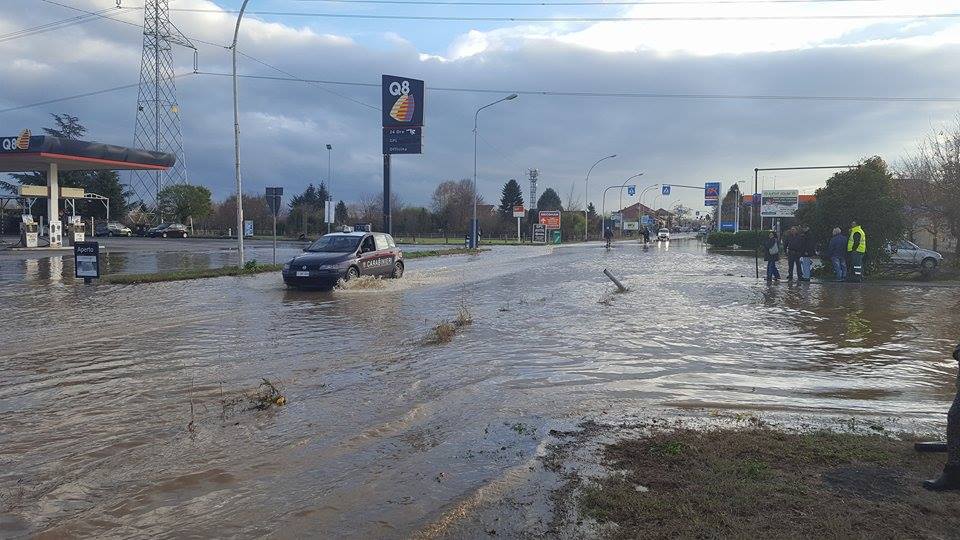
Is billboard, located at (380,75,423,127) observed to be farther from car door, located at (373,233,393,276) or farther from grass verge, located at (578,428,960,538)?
grass verge, located at (578,428,960,538)

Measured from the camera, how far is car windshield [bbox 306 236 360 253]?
18.0 meters

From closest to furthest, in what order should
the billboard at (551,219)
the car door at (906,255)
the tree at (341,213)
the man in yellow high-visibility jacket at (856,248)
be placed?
1. the man in yellow high-visibility jacket at (856,248)
2. the car door at (906,255)
3. the billboard at (551,219)
4. the tree at (341,213)

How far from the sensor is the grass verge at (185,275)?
59.9 feet

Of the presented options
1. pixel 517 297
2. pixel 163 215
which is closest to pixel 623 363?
pixel 517 297

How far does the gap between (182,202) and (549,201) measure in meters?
76.0

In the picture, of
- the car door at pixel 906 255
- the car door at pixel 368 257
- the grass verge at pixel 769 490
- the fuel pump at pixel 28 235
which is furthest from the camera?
the fuel pump at pixel 28 235

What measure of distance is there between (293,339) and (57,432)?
4.54 metres

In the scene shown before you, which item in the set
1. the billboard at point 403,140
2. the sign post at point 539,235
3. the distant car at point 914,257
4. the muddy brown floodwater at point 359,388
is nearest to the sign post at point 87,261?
the muddy brown floodwater at point 359,388

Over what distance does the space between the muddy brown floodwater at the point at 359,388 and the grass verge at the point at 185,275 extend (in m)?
3.08

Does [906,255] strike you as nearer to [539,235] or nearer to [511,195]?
[539,235]

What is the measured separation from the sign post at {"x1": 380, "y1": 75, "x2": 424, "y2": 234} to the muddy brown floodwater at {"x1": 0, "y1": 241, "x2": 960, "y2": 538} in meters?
20.1

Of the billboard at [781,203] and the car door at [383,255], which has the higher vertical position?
the billboard at [781,203]

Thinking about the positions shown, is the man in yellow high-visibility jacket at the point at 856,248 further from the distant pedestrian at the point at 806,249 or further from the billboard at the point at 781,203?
the billboard at the point at 781,203

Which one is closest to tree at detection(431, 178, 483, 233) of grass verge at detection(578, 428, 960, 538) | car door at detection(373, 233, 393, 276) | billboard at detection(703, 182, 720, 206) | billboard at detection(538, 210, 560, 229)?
billboard at detection(538, 210, 560, 229)
